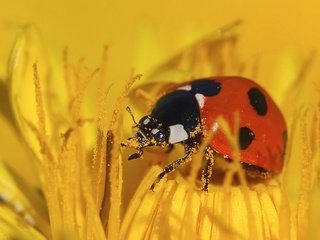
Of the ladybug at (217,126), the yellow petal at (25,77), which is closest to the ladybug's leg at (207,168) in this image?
the ladybug at (217,126)

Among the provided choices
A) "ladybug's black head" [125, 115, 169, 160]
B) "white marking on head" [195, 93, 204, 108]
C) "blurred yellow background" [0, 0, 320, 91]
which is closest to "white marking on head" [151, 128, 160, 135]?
"ladybug's black head" [125, 115, 169, 160]

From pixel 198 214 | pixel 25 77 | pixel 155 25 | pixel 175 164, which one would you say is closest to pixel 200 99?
pixel 175 164

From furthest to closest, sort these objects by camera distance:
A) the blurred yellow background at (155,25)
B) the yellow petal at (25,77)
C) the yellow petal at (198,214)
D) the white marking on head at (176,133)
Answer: the blurred yellow background at (155,25)
the yellow petal at (25,77)
the white marking on head at (176,133)
the yellow petal at (198,214)

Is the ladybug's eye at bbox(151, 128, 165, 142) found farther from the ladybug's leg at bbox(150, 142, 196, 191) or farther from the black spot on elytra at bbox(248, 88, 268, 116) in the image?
the black spot on elytra at bbox(248, 88, 268, 116)

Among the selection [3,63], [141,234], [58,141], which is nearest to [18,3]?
[3,63]

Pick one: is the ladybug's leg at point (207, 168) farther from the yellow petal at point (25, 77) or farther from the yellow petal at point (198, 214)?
the yellow petal at point (25, 77)

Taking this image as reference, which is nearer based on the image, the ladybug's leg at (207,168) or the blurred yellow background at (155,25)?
the ladybug's leg at (207,168)

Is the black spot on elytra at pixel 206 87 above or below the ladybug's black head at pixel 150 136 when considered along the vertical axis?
above

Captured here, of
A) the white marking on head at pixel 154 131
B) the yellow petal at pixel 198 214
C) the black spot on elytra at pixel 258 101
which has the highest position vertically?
the black spot on elytra at pixel 258 101
